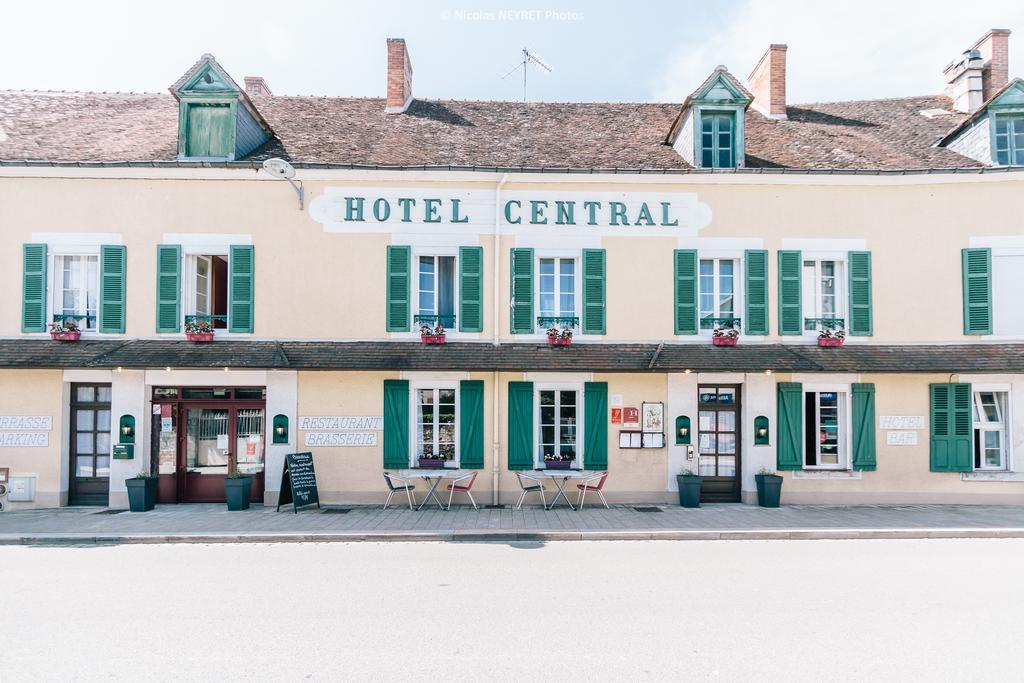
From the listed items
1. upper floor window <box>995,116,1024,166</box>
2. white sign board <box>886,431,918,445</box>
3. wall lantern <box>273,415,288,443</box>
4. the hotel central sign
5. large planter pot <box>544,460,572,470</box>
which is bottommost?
large planter pot <box>544,460,572,470</box>

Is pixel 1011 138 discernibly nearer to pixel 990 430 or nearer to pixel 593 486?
pixel 990 430

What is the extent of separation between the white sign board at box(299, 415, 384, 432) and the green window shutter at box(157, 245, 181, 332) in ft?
10.8

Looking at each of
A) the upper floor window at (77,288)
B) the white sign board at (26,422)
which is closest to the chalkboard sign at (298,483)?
the white sign board at (26,422)

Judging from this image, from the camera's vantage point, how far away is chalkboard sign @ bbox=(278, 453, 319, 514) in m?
11.4

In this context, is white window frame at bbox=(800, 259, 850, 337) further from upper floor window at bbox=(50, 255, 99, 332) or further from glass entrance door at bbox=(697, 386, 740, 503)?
upper floor window at bbox=(50, 255, 99, 332)

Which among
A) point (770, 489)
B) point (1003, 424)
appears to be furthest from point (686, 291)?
point (1003, 424)

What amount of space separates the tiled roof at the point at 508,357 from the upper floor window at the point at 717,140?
4.30 meters

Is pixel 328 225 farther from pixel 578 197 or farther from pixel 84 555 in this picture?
pixel 84 555

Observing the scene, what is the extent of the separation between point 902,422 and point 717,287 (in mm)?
4746

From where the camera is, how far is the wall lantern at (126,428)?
12.0 metres

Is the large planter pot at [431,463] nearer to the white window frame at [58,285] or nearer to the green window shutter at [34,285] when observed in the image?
the white window frame at [58,285]

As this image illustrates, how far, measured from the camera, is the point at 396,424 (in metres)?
12.2

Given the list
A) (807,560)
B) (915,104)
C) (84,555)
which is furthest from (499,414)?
(915,104)

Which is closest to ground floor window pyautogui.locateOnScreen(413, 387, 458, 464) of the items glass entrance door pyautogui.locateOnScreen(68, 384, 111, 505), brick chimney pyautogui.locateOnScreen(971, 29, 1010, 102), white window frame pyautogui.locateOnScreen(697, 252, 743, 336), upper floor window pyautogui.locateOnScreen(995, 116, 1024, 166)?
white window frame pyautogui.locateOnScreen(697, 252, 743, 336)
